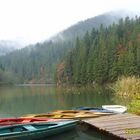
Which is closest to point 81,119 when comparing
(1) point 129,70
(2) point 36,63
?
(1) point 129,70

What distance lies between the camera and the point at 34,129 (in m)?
13.7

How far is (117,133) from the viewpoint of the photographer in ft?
41.5

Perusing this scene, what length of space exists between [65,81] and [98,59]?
501 inches

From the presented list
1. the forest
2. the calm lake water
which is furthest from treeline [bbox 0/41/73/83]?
the calm lake water

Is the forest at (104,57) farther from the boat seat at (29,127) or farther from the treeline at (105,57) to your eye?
the boat seat at (29,127)

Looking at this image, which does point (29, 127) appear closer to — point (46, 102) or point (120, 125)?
point (120, 125)

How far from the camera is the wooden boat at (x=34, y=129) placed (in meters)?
12.9

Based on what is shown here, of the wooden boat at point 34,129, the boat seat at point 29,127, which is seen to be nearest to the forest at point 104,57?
the wooden boat at point 34,129

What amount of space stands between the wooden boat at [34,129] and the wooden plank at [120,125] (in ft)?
3.65

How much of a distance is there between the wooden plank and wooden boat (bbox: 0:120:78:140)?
1.11 meters

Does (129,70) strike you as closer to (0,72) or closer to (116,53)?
(116,53)

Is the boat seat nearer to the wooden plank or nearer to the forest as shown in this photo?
the wooden plank

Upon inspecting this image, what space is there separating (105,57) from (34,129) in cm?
6039

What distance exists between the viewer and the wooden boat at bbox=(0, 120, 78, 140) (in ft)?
42.3
